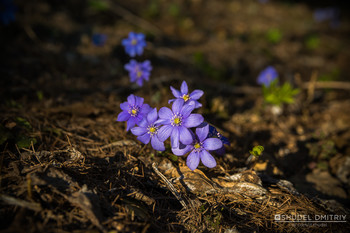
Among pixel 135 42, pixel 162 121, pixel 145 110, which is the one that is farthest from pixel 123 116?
pixel 135 42

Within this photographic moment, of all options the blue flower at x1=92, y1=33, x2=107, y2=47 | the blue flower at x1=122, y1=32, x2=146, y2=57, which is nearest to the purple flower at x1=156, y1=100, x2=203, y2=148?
the blue flower at x1=122, y1=32, x2=146, y2=57

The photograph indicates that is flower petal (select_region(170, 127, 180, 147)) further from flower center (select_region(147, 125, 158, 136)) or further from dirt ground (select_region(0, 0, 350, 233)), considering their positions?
dirt ground (select_region(0, 0, 350, 233))

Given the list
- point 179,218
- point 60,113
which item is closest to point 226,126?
point 179,218

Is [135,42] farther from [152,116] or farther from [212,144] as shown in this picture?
[212,144]

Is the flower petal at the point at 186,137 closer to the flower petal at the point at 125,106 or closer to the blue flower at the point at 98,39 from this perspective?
the flower petal at the point at 125,106

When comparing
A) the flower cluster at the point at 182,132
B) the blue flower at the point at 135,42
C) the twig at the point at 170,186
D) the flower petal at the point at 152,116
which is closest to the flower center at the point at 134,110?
the flower cluster at the point at 182,132

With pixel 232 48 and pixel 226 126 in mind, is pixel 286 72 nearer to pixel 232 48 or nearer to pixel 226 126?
pixel 232 48

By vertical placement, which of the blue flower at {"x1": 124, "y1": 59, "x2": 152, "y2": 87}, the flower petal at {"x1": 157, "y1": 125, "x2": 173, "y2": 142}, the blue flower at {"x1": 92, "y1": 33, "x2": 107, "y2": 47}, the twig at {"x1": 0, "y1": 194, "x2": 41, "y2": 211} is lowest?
the twig at {"x1": 0, "y1": 194, "x2": 41, "y2": 211}
